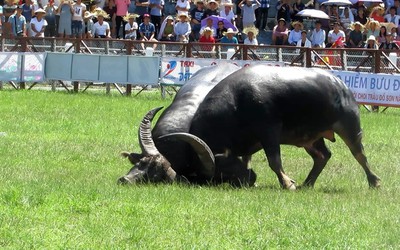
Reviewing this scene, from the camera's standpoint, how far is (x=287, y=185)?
1264cm

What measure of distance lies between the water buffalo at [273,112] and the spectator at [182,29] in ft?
62.1

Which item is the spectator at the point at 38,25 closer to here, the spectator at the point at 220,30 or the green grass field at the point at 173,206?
the spectator at the point at 220,30

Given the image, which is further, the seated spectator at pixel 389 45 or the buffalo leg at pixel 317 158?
the seated spectator at pixel 389 45

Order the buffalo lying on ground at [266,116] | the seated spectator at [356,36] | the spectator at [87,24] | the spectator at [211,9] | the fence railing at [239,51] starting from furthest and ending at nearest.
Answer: the spectator at [211,9] → the spectator at [87,24] → the seated spectator at [356,36] → the fence railing at [239,51] → the buffalo lying on ground at [266,116]

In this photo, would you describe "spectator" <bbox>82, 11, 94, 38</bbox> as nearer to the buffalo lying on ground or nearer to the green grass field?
the green grass field

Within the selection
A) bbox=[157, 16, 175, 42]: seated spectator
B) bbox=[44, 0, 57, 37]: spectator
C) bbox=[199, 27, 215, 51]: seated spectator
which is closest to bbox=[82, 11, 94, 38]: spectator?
bbox=[44, 0, 57, 37]: spectator

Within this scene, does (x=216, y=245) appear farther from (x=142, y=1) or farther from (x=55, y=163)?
(x=142, y=1)

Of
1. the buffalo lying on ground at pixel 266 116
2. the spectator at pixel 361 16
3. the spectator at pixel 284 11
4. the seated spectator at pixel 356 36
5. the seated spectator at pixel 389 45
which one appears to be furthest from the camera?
the spectator at pixel 284 11

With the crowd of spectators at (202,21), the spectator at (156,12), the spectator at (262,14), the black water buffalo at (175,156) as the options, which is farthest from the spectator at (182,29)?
the black water buffalo at (175,156)

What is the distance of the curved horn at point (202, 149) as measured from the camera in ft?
40.2

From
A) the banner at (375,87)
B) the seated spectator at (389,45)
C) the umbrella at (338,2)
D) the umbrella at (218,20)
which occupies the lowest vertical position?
the banner at (375,87)

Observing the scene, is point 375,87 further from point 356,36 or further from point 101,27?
point 101,27

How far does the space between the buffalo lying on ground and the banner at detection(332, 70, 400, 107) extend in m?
12.2

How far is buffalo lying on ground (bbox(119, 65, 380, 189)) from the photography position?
1251 cm
